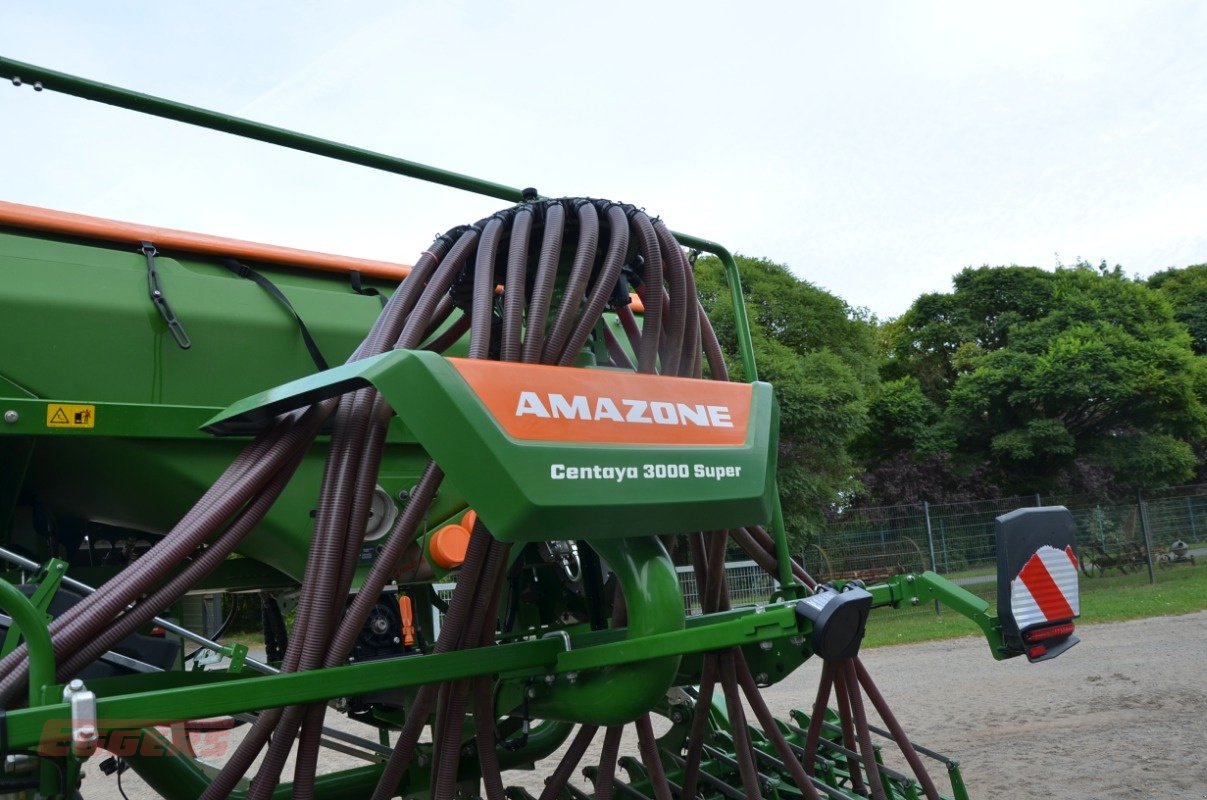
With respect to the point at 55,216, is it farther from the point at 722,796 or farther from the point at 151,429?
→ the point at 722,796

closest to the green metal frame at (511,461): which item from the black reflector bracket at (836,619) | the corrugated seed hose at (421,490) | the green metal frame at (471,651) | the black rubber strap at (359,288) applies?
the green metal frame at (471,651)

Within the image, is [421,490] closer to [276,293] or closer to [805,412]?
[276,293]

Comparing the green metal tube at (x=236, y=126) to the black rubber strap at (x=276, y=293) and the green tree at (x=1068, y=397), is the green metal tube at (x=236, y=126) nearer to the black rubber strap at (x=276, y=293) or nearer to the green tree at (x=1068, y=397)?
the black rubber strap at (x=276, y=293)

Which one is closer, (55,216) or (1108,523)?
(55,216)

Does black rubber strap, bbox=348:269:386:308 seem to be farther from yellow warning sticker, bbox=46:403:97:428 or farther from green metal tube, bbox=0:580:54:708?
green metal tube, bbox=0:580:54:708

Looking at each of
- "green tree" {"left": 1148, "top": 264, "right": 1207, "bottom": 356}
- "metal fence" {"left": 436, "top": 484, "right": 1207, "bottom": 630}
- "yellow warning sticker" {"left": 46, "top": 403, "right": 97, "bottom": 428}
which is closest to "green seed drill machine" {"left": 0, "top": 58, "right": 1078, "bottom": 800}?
"yellow warning sticker" {"left": 46, "top": 403, "right": 97, "bottom": 428}

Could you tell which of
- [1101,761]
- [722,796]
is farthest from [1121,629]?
[722,796]

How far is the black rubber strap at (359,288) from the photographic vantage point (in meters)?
3.54

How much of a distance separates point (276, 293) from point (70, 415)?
35.2 inches

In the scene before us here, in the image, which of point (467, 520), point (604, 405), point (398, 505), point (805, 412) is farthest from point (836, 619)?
point (805, 412)

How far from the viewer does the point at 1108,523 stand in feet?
53.6

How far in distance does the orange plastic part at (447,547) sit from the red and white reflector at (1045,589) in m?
1.59

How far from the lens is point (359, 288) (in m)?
3.54

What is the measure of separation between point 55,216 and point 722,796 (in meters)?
2.90
